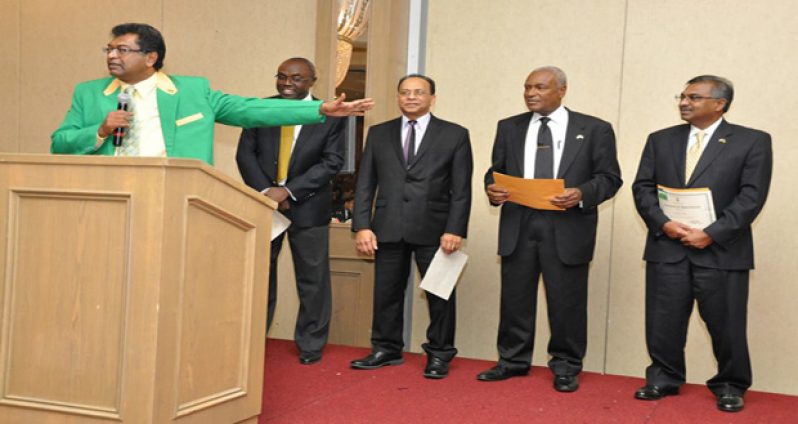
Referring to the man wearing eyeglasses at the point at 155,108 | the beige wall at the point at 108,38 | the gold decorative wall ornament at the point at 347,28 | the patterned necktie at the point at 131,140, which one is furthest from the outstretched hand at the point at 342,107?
the beige wall at the point at 108,38

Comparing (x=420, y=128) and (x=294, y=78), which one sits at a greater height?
(x=294, y=78)

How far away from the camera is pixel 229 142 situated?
20.2 ft

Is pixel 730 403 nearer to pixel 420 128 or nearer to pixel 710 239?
pixel 710 239

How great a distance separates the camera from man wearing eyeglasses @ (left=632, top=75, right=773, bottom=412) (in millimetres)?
4137

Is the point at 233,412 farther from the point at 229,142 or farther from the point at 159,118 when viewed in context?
the point at 229,142

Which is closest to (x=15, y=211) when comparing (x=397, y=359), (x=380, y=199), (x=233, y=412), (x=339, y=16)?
(x=233, y=412)

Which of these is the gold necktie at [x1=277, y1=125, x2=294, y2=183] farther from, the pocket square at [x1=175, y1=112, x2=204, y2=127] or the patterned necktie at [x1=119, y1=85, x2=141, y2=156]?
the patterned necktie at [x1=119, y1=85, x2=141, y2=156]

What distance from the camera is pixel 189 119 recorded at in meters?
3.59

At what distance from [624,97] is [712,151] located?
108 centimetres

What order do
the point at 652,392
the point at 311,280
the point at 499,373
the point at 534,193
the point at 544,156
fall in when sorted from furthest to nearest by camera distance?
the point at 311,280
the point at 499,373
the point at 544,156
the point at 534,193
the point at 652,392

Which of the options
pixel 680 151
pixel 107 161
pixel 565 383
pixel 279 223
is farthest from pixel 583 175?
pixel 107 161

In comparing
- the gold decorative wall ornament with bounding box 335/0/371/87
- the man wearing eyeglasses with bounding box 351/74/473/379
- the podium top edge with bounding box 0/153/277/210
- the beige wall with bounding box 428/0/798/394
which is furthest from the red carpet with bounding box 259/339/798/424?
the gold decorative wall ornament with bounding box 335/0/371/87

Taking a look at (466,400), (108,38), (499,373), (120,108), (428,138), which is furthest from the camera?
(108,38)

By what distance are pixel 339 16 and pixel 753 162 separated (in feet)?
9.22
